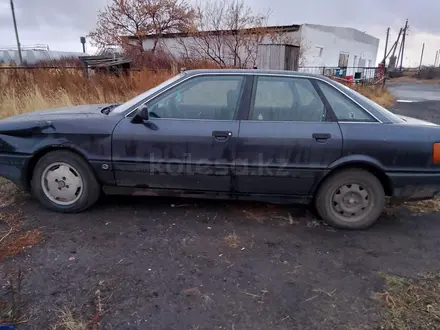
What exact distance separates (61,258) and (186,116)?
5.72ft

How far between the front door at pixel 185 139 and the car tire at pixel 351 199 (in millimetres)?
1029

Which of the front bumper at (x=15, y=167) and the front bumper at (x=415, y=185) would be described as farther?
the front bumper at (x=15, y=167)

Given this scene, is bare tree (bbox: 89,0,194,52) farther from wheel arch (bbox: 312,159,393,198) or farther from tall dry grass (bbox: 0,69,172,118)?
wheel arch (bbox: 312,159,393,198)

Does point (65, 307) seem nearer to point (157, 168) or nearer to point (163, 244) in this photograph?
point (163, 244)

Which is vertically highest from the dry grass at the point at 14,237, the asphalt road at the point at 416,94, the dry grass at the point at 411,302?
the asphalt road at the point at 416,94

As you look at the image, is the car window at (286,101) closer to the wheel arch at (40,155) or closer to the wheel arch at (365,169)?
the wheel arch at (365,169)

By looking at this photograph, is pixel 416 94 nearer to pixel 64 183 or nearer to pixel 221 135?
pixel 221 135

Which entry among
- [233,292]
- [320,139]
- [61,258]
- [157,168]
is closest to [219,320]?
[233,292]

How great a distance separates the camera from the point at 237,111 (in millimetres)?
3305

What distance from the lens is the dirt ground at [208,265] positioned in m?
2.15

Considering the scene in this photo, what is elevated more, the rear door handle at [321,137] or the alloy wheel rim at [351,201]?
the rear door handle at [321,137]

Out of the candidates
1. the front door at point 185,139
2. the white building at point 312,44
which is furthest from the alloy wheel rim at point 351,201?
the white building at point 312,44

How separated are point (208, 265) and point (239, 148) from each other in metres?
1.17

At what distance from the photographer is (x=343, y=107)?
328 centimetres
